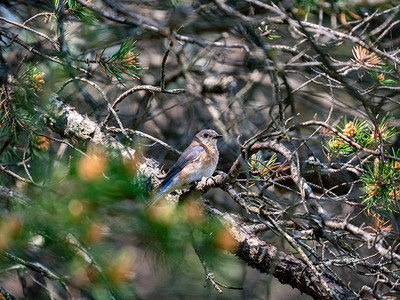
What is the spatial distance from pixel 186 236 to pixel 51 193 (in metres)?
0.43

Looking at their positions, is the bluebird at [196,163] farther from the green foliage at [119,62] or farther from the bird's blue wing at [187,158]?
the green foliage at [119,62]

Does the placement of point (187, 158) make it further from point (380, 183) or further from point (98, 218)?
point (98, 218)

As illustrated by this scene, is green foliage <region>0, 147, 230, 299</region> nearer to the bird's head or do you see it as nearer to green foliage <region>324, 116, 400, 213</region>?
green foliage <region>324, 116, 400, 213</region>

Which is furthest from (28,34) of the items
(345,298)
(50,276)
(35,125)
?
(345,298)

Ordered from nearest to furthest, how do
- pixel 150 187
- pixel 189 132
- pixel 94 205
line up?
1. pixel 94 205
2. pixel 150 187
3. pixel 189 132

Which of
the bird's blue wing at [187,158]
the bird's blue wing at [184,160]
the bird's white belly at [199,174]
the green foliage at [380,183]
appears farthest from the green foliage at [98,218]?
the bird's white belly at [199,174]

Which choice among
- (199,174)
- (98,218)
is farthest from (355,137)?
(98,218)

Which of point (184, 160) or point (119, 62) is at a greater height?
point (119, 62)

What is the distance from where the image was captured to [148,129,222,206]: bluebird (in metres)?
3.80

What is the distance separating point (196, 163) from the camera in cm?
406

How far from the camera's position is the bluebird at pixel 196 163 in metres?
3.80

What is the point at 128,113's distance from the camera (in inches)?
219

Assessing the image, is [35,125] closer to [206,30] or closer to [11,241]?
[206,30]

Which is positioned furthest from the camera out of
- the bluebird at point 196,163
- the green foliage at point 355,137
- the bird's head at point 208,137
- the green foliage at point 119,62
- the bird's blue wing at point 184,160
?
the bird's head at point 208,137
